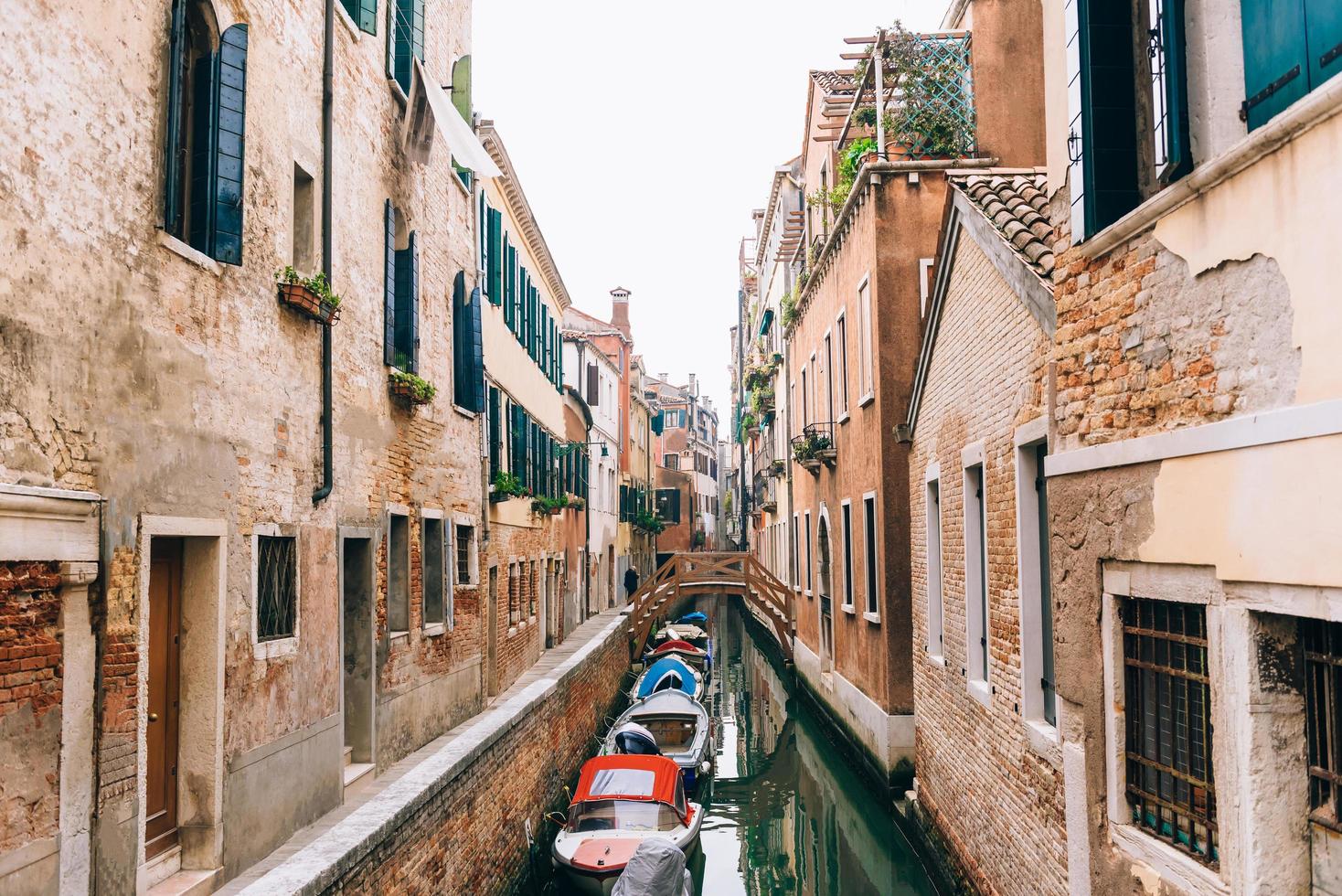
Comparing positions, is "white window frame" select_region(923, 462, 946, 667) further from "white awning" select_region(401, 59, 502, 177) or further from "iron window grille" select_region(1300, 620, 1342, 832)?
"iron window grille" select_region(1300, 620, 1342, 832)

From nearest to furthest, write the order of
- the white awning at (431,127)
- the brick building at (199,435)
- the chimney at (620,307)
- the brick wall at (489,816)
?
the brick building at (199,435)
the brick wall at (489,816)
the white awning at (431,127)
the chimney at (620,307)

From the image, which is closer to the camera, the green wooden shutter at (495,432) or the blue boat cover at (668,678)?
the green wooden shutter at (495,432)

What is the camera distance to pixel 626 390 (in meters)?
36.0

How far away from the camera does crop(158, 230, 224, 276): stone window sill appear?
19.8ft

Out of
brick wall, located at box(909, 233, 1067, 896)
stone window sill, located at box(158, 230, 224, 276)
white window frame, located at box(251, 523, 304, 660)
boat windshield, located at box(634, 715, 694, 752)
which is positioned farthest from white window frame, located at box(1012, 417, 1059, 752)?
boat windshield, located at box(634, 715, 694, 752)

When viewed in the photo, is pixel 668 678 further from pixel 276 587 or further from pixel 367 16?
pixel 367 16

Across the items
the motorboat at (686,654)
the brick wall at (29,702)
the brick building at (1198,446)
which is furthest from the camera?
the motorboat at (686,654)

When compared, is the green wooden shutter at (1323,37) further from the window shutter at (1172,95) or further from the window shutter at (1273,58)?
the window shutter at (1172,95)

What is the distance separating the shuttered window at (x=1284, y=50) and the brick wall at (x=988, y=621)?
2.38 m

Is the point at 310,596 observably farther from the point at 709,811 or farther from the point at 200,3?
the point at 709,811

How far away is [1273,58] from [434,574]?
31.6ft

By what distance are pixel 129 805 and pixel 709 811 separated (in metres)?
10.2

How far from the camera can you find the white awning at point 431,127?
11.0m

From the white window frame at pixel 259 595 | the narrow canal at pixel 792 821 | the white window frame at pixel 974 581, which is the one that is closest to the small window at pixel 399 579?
the white window frame at pixel 259 595
